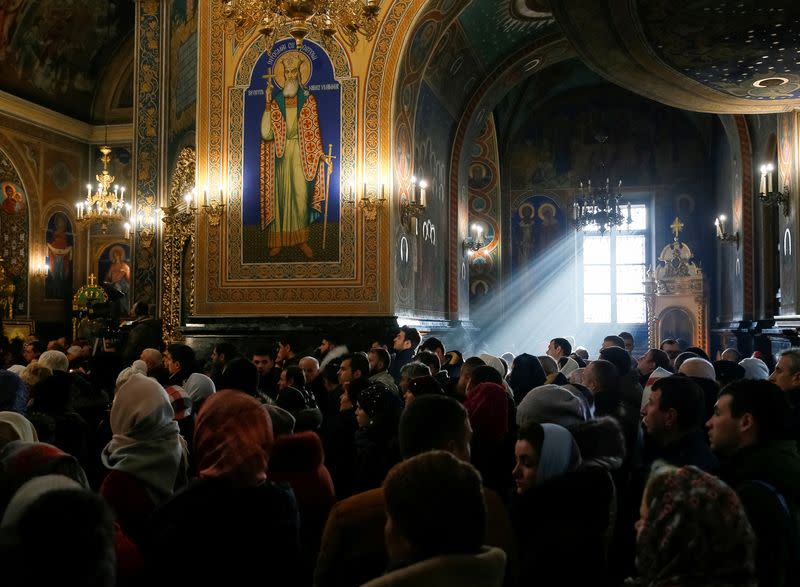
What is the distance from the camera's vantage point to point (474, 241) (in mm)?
20641

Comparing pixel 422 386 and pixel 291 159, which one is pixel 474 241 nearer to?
pixel 291 159

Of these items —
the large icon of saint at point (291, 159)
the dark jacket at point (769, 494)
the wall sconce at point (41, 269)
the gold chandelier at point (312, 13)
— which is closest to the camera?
the dark jacket at point (769, 494)

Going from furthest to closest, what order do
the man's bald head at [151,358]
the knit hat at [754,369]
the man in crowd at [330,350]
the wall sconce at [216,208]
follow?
the wall sconce at [216,208] → the man in crowd at [330,350] → the man's bald head at [151,358] → the knit hat at [754,369]

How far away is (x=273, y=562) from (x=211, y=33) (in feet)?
43.4

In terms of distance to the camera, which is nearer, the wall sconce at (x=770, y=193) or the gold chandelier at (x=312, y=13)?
the gold chandelier at (x=312, y=13)

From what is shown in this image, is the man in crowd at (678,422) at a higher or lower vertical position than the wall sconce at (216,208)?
lower

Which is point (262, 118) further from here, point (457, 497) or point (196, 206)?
point (457, 497)

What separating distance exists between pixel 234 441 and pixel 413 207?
11.8 meters

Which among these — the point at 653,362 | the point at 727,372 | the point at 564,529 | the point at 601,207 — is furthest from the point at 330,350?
the point at 601,207

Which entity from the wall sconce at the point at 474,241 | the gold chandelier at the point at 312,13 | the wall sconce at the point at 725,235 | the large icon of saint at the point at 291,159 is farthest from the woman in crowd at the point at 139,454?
the wall sconce at the point at 725,235

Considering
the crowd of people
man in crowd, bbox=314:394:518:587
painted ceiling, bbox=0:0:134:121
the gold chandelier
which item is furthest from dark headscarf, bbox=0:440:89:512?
painted ceiling, bbox=0:0:134:121

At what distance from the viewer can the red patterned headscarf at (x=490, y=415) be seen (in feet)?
16.8

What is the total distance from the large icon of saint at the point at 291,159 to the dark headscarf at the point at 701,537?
39.6ft

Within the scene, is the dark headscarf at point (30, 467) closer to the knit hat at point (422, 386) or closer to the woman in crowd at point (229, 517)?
the woman in crowd at point (229, 517)
